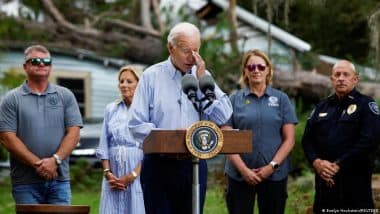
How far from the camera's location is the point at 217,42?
59.4 feet

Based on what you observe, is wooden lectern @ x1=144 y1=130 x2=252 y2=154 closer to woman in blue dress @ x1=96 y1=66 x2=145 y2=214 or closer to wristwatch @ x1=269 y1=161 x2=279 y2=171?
wristwatch @ x1=269 y1=161 x2=279 y2=171

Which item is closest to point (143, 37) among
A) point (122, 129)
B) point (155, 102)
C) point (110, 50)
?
point (110, 50)

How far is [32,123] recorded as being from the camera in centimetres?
748

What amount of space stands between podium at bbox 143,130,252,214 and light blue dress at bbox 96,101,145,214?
2110 mm

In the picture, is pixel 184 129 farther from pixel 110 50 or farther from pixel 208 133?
pixel 110 50

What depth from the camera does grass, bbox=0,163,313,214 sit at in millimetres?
11247

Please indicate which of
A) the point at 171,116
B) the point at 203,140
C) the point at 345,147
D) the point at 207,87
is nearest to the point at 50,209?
the point at 171,116

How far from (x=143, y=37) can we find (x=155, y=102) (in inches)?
660

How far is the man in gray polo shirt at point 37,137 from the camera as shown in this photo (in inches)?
292

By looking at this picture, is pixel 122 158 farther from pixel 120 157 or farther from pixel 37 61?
pixel 37 61

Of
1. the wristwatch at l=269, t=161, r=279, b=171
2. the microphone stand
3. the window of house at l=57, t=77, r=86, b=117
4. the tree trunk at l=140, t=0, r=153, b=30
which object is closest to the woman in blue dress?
the wristwatch at l=269, t=161, r=279, b=171

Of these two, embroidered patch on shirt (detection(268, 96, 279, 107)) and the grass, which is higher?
embroidered patch on shirt (detection(268, 96, 279, 107))

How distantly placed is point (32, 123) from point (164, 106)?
166 cm

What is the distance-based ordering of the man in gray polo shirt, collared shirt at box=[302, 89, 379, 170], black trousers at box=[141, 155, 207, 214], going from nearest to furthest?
black trousers at box=[141, 155, 207, 214] → the man in gray polo shirt → collared shirt at box=[302, 89, 379, 170]
